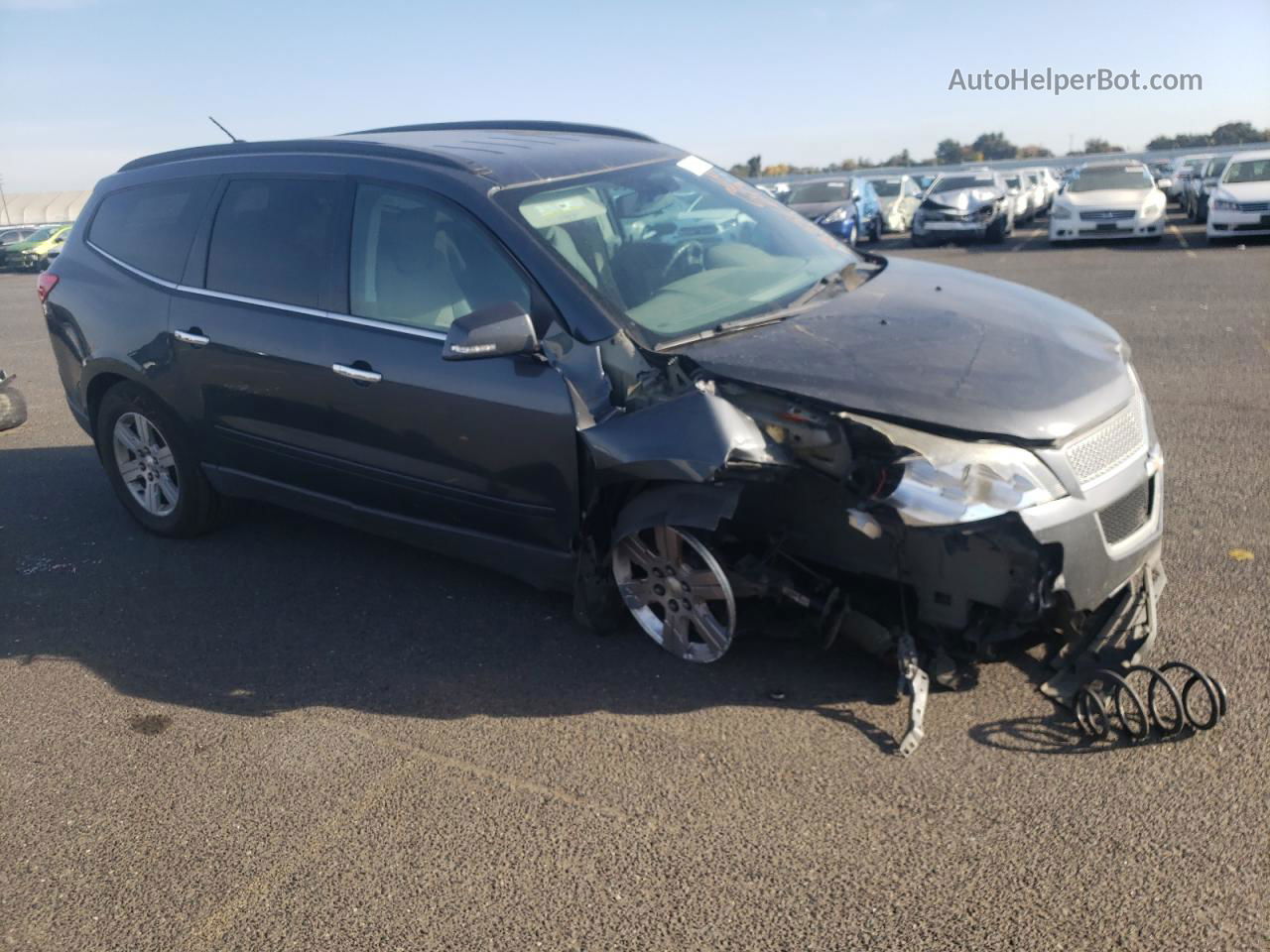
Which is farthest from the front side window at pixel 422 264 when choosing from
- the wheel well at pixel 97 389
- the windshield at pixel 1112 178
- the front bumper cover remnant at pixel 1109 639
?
the windshield at pixel 1112 178

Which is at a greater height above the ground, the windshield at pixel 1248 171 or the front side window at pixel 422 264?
the front side window at pixel 422 264

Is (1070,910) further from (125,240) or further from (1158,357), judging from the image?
(1158,357)

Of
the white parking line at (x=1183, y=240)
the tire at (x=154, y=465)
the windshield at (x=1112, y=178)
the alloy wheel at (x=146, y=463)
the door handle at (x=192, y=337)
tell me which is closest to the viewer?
the door handle at (x=192, y=337)

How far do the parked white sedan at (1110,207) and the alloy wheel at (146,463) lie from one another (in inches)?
697

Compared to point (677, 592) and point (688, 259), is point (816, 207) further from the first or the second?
point (677, 592)

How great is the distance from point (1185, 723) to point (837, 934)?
140cm

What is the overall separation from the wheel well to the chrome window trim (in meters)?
0.57

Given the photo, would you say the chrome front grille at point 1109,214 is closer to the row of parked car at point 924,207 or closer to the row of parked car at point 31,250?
the row of parked car at point 924,207

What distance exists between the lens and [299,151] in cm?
495

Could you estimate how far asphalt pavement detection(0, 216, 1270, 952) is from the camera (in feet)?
9.11

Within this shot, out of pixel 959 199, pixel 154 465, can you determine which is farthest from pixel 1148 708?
pixel 959 199

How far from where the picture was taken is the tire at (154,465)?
5.46 metres

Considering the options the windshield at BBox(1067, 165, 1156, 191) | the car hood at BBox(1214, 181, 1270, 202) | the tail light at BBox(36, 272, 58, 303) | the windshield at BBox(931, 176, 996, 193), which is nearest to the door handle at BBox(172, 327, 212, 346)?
the tail light at BBox(36, 272, 58, 303)

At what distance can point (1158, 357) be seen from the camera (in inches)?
344
